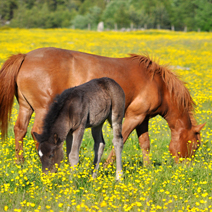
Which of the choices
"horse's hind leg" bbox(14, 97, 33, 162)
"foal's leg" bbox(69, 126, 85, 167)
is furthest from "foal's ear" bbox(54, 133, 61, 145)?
"horse's hind leg" bbox(14, 97, 33, 162)

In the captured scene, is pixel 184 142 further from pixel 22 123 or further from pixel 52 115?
pixel 22 123

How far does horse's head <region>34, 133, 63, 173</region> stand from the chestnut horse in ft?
3.84

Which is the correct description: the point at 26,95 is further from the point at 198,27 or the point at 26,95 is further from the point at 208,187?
the point at 198,27

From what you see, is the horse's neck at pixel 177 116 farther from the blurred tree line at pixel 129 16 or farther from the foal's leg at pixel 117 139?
the blurred tree line at pixel 129 16

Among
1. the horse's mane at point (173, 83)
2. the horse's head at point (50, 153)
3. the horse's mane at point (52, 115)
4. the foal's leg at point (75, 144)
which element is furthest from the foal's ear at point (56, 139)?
the horse's mane at point (173, 83)

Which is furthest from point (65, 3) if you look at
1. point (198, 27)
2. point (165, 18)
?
point (198, 27)

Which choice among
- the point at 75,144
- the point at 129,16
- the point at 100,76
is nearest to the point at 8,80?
the point at 100,76

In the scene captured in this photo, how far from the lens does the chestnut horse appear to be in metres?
5.07

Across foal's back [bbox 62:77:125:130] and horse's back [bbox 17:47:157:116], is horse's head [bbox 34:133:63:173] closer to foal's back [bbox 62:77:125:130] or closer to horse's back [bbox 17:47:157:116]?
foal's back [bbox 62:77:125:130]

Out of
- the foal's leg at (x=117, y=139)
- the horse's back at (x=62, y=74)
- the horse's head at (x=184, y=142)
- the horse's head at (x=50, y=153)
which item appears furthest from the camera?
the horse's head at (x=184, y=142)

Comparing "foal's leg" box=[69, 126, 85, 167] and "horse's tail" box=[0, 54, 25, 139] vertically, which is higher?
"horse's tail" box=[0, 54, 25, 139]

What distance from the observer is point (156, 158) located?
5977 mm

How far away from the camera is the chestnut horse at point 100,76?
5.07m

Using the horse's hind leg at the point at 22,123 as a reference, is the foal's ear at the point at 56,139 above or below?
above
